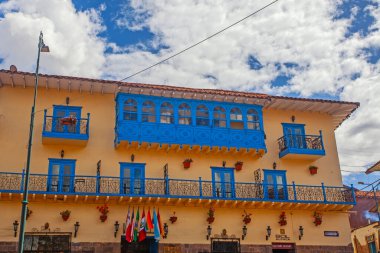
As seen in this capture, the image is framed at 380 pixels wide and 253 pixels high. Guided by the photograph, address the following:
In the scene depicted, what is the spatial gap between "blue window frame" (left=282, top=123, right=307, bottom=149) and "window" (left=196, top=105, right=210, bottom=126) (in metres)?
5.15

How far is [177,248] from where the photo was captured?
938 inches

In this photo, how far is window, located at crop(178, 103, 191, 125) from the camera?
1033 inches

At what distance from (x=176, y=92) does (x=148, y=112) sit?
6.57ft

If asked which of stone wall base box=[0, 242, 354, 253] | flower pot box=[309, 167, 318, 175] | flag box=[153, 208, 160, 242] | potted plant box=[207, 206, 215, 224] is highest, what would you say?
flower pot box=[309, 167, 318, 175]

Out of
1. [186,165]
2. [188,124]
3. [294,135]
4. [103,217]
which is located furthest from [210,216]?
[294,135]

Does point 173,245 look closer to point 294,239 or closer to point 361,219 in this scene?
point 294,239

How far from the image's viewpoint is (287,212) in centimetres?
2627

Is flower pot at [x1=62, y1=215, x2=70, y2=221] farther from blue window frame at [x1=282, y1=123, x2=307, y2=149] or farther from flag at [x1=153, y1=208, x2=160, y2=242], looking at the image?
blue window frame at [x1=282, y1=123, x2=307, y2=149]

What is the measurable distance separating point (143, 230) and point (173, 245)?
2128 millimetres

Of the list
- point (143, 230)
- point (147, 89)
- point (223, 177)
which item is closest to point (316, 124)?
point (223, 177)

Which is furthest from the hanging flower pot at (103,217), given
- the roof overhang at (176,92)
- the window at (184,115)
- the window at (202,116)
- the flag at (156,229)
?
the window at (202,116)

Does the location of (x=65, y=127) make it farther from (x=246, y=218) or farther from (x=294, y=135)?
(x=294, y=135)

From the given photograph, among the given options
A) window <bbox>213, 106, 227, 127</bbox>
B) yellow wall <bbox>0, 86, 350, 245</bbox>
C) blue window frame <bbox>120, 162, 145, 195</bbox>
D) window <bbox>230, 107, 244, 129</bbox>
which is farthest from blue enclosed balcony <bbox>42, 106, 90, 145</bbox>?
window <bbox>230, 107, 244, 129</bbox>

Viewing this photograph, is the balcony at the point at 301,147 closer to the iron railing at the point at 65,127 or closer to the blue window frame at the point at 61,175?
the iron railing at the point at 65,127
